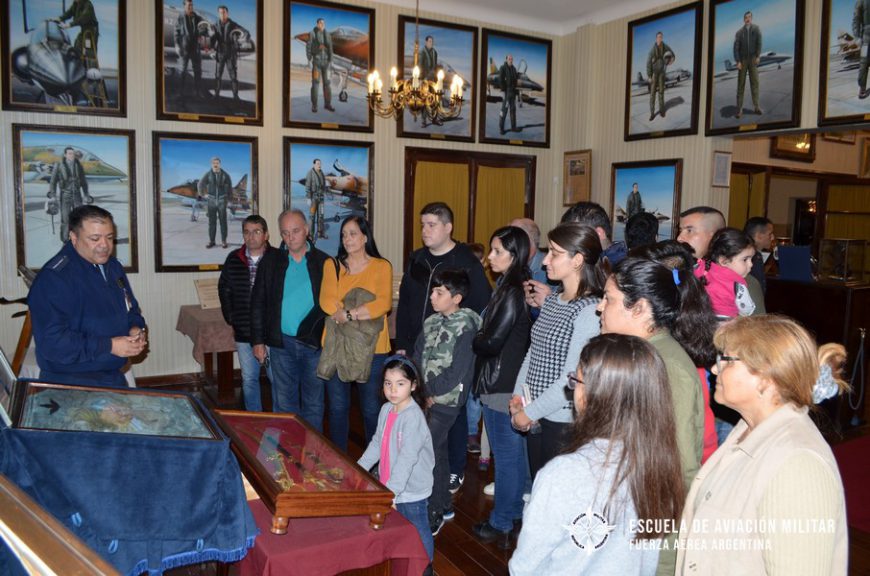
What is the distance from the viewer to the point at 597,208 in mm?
3873

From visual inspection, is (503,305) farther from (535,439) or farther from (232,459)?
(232,459)

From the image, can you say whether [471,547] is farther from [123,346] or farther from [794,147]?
[794,147]

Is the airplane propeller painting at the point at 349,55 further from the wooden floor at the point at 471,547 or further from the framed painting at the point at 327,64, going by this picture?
the wooden floor at the point at 471,547

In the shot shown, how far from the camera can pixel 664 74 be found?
772 centimetres

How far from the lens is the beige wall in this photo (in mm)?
6430

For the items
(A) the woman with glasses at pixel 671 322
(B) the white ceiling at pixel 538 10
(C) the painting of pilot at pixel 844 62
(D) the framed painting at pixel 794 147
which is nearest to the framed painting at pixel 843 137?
(D) the framed painting at pixel 794 147

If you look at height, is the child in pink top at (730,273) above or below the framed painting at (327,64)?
below

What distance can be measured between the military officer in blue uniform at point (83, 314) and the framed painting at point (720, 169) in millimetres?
6579

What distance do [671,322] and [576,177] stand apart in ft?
23.1

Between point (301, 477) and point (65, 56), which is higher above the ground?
point (65, 56)

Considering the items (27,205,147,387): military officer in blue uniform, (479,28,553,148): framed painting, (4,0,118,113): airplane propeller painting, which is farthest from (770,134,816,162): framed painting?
(27,205,147,387): military officer in blue uniform

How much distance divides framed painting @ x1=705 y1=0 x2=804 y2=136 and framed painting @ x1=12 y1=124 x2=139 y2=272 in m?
6.61

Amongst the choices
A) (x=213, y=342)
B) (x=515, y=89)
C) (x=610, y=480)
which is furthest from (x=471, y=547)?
(x=515, y=89)

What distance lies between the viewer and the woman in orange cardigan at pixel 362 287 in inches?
160
